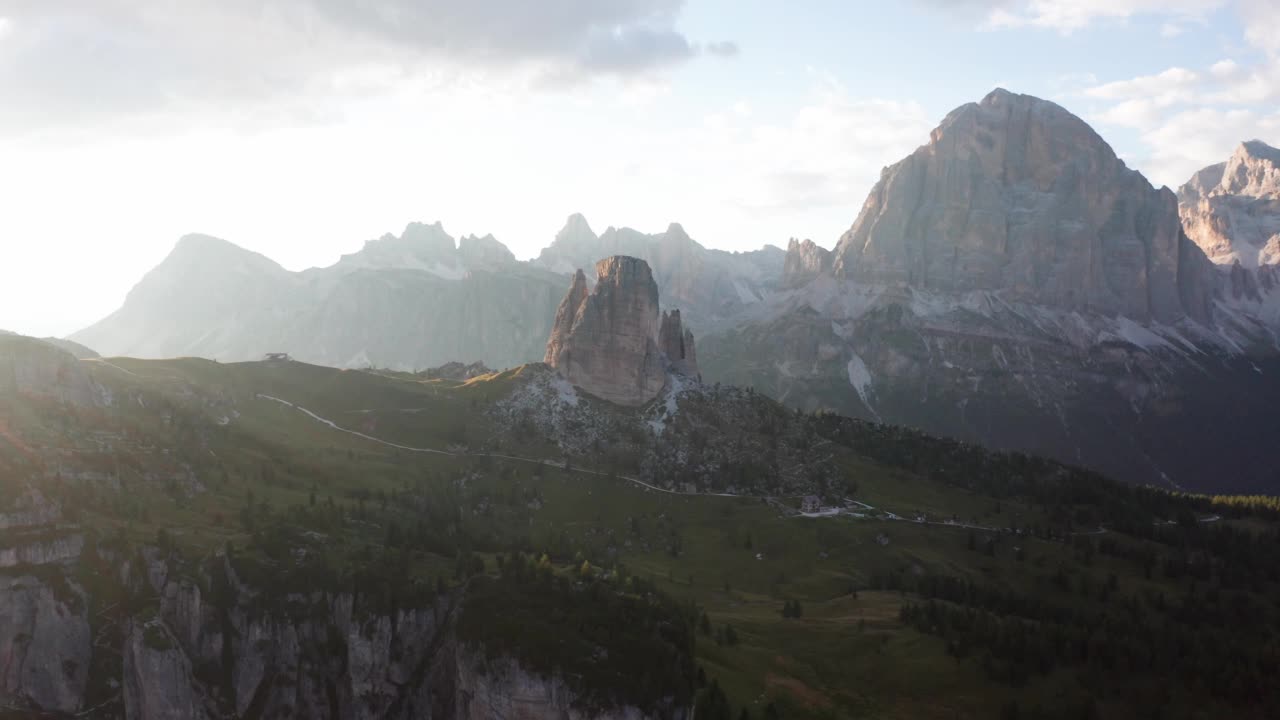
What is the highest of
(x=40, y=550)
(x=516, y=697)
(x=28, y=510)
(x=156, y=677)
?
(x=28, y=510)

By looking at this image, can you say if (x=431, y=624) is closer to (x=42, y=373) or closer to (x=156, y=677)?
(x=156, y=677)

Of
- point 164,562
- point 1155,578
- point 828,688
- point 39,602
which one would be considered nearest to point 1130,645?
point 828,688

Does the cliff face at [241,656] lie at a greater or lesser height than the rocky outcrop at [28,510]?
lesser

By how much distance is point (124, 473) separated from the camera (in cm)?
15025

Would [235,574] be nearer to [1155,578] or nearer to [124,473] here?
[124,473]

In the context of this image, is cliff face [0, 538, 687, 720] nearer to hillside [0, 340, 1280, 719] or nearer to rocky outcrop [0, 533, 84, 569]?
hillside [0, 340, 1280, 719]

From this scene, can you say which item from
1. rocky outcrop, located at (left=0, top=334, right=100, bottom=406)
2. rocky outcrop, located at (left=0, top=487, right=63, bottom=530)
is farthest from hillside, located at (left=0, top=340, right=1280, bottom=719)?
rocky outcrop, located at (left=0, top=334, right=100, bottom=406)

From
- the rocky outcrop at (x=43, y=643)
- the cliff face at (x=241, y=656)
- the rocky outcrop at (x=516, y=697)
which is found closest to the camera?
the rocky outcrop at (x=516, y=697)

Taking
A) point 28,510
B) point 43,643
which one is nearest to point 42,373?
point 28,510

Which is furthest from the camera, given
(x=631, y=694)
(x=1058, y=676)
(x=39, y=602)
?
(x=1058, y=676)

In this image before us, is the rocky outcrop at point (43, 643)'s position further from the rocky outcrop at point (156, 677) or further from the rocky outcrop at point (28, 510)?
the rocky outcrop at point (28, 510)

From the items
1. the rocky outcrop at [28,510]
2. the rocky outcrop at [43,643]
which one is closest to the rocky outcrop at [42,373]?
the rocky outcrop at [28,510]

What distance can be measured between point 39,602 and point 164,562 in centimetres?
1509

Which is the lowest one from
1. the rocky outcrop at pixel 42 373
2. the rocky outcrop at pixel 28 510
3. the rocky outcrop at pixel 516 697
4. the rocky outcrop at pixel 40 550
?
the rocky outcrop at pixel 516 697
